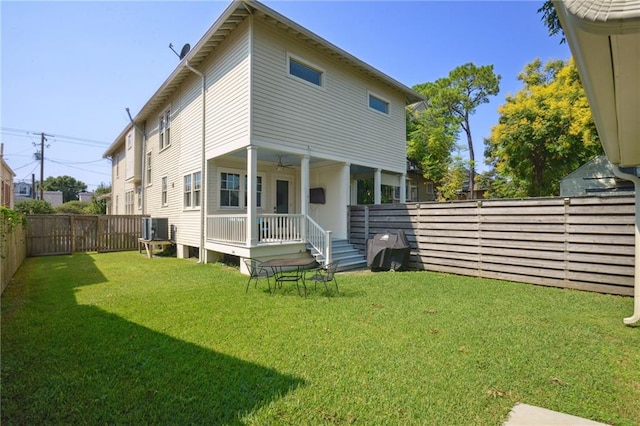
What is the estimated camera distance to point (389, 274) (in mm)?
8219

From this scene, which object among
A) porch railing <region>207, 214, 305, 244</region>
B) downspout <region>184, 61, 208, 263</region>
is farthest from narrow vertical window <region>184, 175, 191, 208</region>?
porch railing <region>207, 214, 305, 244</region>

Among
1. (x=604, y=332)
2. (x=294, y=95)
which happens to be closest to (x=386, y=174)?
(x=294, y=95)

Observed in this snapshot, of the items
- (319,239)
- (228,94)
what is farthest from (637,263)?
(228,94)

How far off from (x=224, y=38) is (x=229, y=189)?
4.81 m

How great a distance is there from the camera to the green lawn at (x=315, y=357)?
2.48 metres

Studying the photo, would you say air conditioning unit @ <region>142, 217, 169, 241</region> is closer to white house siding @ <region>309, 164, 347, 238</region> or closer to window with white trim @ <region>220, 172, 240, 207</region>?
window with white trim @ <region>220, 172, 240, 207</region>

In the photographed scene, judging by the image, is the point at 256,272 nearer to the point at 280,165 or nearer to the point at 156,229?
the point at 280,165

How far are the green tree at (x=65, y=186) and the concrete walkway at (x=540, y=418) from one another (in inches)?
3106

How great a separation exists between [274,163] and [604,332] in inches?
392

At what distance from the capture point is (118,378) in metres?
2.97

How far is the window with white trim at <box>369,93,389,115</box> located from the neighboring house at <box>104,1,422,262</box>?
2.1 inches

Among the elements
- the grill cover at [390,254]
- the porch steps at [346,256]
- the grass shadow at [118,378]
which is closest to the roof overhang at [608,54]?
the grass shadow at [118,378]

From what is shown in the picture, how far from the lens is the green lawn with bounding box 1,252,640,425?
2.48 meters

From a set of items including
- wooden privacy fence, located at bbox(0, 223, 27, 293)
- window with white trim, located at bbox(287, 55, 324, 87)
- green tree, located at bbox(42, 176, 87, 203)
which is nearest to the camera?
wooden privacy fence, located at bbox(0, 223, 27, 293)
